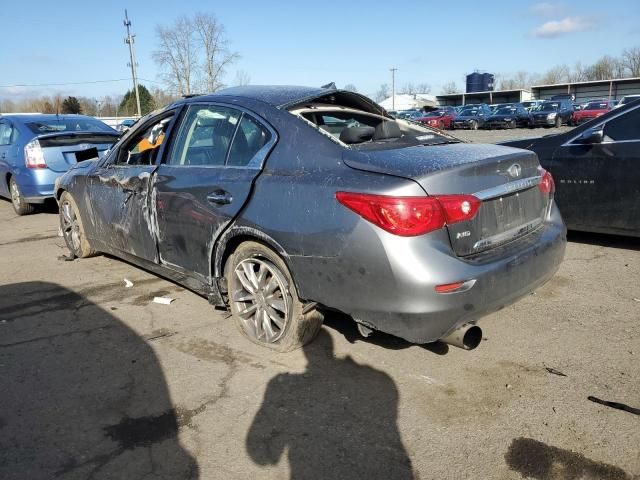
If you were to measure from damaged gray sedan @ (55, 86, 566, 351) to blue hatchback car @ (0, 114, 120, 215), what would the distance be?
4192 millimetres

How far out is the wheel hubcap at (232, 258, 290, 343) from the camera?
3.26m

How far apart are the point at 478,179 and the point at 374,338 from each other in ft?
4.41

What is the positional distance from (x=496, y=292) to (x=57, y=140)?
23.7 feet

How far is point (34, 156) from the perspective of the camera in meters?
7.66

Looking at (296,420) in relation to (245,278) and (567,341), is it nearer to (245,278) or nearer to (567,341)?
(245,278)

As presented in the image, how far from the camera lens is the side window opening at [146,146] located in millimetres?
4227

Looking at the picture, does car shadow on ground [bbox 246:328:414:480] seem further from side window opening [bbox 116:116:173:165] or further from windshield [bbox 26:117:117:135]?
windshield [bbox 26:117:117:135]

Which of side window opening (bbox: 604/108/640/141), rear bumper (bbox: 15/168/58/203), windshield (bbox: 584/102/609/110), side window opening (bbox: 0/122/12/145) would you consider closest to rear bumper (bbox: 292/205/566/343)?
side window opening (bbox: 604/108/640/141)

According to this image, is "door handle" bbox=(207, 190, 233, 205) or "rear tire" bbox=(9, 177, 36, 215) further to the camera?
"rear tire" bbox=(9, 177, 36, 215)

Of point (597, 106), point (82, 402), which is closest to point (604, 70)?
point (597, 106)

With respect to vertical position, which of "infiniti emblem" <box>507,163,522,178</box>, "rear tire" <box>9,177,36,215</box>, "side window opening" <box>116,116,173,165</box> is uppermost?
"side window opening" <box>116,116,173,165</box>

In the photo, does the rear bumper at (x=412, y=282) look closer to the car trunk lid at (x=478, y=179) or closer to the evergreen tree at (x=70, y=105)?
the car trunk lid at (x=478, y=179)

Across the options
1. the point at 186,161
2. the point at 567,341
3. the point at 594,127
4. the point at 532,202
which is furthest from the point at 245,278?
the point at 594,127

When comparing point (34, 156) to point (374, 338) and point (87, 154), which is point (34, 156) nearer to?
point (87, 154)
